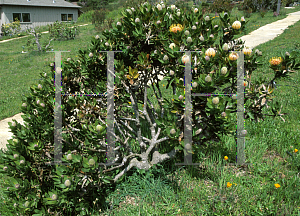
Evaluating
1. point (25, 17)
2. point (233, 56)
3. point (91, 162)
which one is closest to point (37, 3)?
point (25, 17)

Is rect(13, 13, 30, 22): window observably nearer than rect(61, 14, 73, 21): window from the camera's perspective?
Yes

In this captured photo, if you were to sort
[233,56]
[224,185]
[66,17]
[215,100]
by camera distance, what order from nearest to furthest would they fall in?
[215,100] → [233,56] → [224,185] → [66,17]

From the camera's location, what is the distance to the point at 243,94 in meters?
1.92

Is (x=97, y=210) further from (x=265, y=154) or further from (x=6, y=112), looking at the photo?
(x=6, y=112)

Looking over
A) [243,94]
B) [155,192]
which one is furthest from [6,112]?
[243,94]

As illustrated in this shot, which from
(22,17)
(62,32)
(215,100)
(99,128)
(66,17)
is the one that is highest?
(66,17)

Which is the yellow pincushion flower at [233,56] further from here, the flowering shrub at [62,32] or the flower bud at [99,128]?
the flowering shrub at [62,32]

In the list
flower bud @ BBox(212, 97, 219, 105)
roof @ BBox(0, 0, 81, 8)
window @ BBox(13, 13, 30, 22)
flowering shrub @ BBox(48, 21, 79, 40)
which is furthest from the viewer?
window @ BBox(13, 13, 30, 22)

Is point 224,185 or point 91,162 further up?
point 91,162

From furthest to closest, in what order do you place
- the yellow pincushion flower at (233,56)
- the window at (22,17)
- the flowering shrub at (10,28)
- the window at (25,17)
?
the window at (25,17), the window at (22,17), the flowering shrub at (10,28), the yellow pincushion flower at (233,56)

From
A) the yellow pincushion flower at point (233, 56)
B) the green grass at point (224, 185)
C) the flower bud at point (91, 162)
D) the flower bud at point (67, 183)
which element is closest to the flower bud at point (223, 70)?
the yellow pincushion flower at point (233, 56)

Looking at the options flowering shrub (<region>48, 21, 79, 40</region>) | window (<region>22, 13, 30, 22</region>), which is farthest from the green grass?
window (<region>22, 13, 30, 22</region>)

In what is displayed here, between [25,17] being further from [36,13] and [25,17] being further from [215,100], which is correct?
[215,100]

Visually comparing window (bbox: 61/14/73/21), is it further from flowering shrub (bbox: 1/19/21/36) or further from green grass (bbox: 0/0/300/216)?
green grass (bbox: 0/0/300/216)
